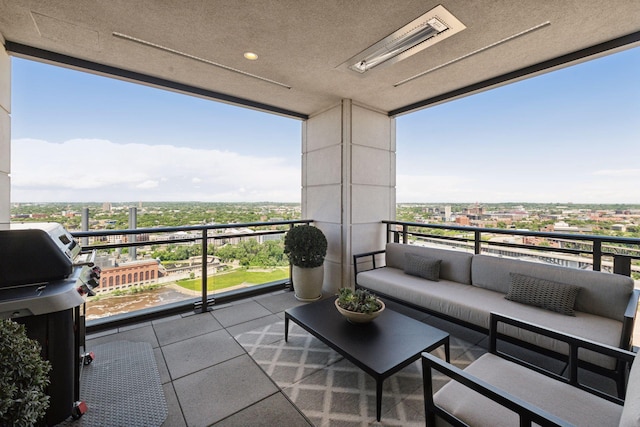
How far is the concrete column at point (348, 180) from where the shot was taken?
3.84 metres

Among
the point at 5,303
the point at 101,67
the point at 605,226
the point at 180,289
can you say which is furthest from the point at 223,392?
the point at 605,226

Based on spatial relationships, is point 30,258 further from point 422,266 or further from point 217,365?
point 422,266

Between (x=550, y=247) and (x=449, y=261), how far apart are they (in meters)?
0.95

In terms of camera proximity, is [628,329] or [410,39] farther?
[410,39]

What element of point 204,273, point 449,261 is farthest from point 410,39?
point 204,273

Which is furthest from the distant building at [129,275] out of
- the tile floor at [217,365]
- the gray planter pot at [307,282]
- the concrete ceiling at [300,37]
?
the concrete ceiling at [300,37]

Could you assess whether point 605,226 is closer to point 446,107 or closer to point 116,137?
point 446,107

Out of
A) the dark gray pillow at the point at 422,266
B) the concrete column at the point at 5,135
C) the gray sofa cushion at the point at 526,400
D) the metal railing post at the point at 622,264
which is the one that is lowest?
the gray sofa cushion at the point at 526,400

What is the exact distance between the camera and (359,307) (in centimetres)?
208

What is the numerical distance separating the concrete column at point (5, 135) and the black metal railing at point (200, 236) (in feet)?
1.80

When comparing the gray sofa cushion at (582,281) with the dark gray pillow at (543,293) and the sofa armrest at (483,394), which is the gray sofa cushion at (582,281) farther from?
the sofa armrest at (483,394)

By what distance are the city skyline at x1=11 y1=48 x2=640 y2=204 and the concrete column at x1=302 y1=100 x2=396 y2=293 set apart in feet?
1.06

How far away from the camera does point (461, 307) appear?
2326 millimetres

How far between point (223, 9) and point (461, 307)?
323 cm
